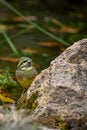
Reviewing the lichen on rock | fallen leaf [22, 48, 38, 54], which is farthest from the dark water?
the lichen on rock

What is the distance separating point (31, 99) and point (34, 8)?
7559 mm

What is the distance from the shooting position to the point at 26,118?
13.1ft

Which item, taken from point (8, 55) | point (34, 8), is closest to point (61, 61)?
point (8, 55)

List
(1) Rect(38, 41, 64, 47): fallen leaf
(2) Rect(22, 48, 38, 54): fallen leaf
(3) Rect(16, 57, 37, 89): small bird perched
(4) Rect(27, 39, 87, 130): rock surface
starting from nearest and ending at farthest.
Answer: (4) Rect(27, 39, 87, 130): rock surface
(3) Rect(16, 57, 37, 89): small bird perched
(2) Rect(22, 48, 38, 54): fallen leaf
(1) Rect(38, 41, 64, 47): fallen leaf

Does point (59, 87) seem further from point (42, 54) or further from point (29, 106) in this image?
point (42, 54)

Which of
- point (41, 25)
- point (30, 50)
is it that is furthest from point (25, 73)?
point (41, 25)

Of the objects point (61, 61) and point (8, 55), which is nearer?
point (61, 61)

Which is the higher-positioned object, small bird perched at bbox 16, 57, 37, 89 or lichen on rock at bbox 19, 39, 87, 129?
small bird perched at bbox 16, 57, 37, 89

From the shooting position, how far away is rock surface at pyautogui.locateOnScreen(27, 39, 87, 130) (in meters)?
4.15

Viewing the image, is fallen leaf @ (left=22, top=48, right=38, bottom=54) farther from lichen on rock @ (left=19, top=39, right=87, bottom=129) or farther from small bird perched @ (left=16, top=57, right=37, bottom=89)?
lichen on rock @ (left=19, top=39, right=87, bottom=129)

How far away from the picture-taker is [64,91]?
425cm

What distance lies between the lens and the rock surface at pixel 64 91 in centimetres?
415

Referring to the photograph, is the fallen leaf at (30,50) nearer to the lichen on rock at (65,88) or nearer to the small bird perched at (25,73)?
the small bird perched at (25,73)

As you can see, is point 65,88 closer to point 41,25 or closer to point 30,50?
Answer: point 30,50
